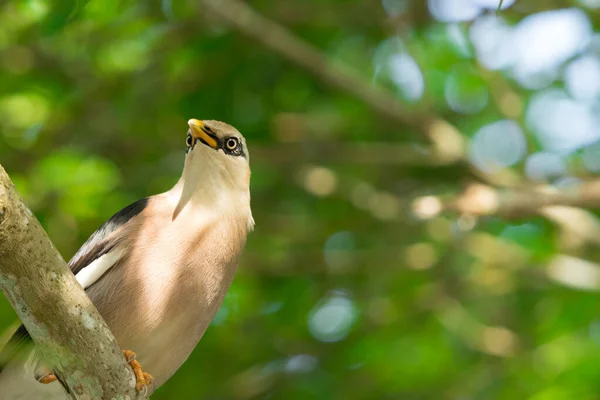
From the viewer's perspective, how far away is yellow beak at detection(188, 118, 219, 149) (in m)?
5.72

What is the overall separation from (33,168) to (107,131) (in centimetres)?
78

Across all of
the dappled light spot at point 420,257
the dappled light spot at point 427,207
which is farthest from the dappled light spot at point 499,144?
the dappled light spot at point 427,207

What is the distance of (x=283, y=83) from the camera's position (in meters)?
8.88

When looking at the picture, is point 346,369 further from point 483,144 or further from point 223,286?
point 223,286

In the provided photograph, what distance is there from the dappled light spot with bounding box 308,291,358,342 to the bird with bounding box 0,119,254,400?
374 cm

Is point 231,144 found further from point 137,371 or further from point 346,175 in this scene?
point 346,175

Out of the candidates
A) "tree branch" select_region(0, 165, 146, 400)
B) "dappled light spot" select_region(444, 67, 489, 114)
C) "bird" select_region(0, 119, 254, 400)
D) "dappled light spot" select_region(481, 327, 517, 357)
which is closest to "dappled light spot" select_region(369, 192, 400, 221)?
"dappled light spot" select_region(481, 327, 517, 357)

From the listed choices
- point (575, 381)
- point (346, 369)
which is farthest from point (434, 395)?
point (575, 381)

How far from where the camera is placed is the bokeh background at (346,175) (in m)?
7.69

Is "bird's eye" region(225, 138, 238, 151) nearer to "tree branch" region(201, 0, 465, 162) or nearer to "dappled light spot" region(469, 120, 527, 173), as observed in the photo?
"tree branch" region(201, 0, 465, 162)

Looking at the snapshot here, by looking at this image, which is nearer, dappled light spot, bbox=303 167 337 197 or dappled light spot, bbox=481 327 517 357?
dappled light spot, bbox=303 167 337 197

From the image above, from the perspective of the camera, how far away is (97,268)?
5.07 m

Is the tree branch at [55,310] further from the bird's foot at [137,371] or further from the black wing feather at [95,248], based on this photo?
the black wing feather at [95,248]

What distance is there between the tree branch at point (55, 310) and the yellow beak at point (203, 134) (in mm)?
2185
